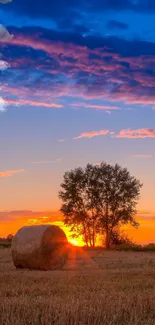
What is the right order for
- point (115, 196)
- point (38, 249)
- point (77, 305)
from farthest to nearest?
point (115, 196) → point (38, 249) → point (77, 305)

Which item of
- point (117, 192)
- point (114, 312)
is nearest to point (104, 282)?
Result: point (114, 312)

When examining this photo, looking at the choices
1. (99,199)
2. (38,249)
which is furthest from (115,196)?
(38,249)

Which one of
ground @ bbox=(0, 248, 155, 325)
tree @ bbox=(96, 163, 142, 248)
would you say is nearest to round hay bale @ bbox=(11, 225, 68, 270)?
ground @ bbox=(0, 248, 155, 325)

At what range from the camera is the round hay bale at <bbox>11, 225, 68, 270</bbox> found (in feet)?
65.3

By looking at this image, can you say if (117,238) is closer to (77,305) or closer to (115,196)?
(115,196)

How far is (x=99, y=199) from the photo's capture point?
4488cm

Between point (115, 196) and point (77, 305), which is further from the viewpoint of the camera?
point (115, 196)

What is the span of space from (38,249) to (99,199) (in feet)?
82.2

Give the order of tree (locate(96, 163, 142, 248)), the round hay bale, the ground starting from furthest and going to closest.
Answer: tree (locate(96, 163, 142, 248)) → the round hay bale → the ground

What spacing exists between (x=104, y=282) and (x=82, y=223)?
33.0 metres

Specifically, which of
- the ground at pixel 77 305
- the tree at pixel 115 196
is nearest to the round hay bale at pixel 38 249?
the ground at pixel 77 305

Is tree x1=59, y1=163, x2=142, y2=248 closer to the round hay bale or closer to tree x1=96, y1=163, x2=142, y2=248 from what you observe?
tree x1=96, y1=163, x2=142, y2=248

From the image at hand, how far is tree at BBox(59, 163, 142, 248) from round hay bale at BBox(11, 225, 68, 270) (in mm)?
23440

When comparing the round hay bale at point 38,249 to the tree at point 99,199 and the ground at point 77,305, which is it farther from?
the tree at point 99,199
